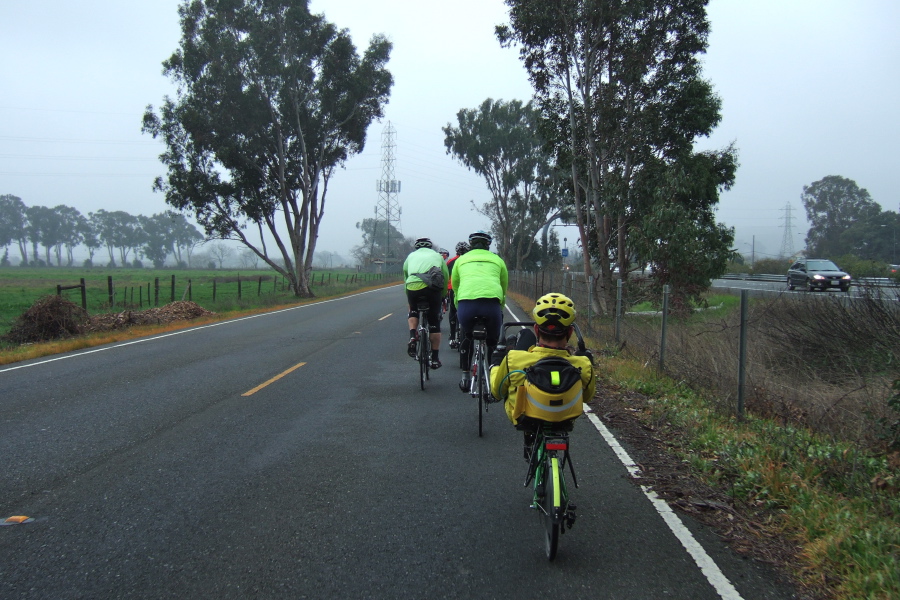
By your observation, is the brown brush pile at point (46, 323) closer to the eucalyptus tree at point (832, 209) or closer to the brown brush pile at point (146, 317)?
the brown brush pile at point (146, 317)

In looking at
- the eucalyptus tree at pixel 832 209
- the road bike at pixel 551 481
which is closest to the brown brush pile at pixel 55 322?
the road bike at pixel 551 481

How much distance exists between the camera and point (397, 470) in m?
5.21

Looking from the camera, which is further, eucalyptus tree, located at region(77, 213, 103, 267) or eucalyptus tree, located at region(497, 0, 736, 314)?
eucalyptus tree, located at region(77, 213, 103, 267)

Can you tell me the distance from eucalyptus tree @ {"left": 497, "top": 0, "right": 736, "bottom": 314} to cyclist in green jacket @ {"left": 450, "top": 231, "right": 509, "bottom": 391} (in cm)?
1323

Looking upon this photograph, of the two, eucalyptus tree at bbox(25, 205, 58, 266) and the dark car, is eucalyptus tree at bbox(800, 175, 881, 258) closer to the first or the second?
the dark car

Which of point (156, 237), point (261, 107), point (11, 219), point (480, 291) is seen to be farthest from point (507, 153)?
point (156, 237)

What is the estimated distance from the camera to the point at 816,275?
26.0 m

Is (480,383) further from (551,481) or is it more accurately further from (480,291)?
(551,481)

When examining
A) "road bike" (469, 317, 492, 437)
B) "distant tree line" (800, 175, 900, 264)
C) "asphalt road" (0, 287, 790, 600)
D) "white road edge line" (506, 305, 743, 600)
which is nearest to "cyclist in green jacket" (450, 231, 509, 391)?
"road bike" (469, 317, 492, 437)

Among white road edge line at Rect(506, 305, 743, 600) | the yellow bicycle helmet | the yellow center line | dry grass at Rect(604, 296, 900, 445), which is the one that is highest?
the yellow bicycle helmet

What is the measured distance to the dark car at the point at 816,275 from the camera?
24.9 metres

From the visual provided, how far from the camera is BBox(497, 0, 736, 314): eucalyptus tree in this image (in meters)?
20.0

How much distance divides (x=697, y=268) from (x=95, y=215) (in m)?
136

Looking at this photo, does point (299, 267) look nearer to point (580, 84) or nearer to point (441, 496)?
point (580, 84)
